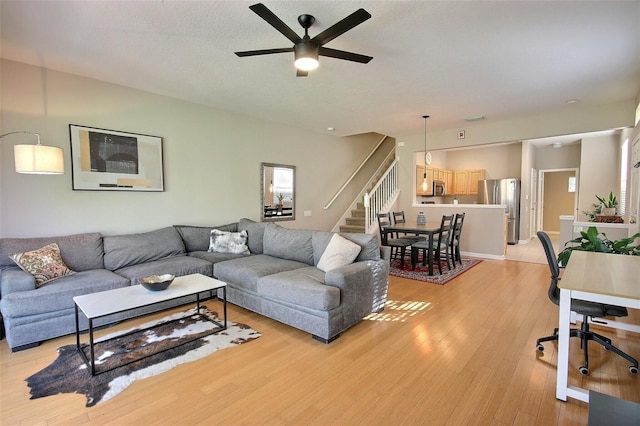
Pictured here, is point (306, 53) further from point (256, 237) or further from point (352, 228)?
point (352, 228)

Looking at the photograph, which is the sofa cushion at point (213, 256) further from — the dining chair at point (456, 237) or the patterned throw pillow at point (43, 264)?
the dining chair at point (456, 237)

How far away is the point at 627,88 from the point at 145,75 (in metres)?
6.19

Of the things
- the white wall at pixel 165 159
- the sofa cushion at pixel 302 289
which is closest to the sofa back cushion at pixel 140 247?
the white wall at pixel 165 159

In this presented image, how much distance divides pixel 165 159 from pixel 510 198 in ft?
26.6

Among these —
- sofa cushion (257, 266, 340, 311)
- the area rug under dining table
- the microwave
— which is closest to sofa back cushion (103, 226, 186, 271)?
sofa cushion (257, 266, 340, 311)

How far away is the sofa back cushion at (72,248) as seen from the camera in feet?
10.1

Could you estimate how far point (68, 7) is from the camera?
2.37m

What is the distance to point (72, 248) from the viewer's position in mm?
3396

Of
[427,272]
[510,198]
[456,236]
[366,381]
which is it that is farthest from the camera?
[510,198]

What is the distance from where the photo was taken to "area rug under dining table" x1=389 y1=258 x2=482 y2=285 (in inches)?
185

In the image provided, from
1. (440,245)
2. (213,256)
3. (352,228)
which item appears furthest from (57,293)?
(352,228)

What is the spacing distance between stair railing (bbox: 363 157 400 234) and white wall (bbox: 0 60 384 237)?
1051 mm

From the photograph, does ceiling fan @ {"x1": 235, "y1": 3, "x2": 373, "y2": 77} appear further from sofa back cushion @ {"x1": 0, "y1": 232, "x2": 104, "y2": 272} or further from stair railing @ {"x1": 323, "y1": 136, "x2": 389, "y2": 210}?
stair railing @ {"x1": 323, "y1": 136, "x2": 389, "y2": 210}

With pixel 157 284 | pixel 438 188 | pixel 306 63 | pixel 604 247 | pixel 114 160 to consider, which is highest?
pixel 306 63
